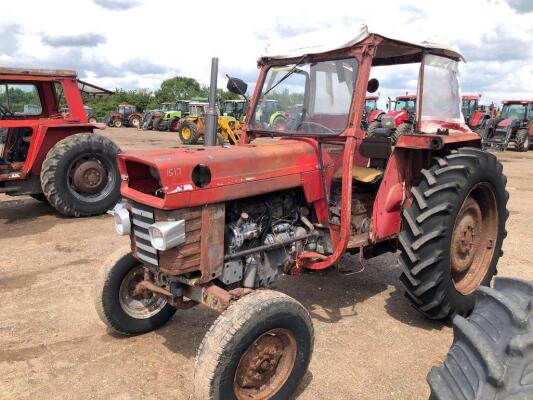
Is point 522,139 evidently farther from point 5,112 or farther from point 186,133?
point 5,112

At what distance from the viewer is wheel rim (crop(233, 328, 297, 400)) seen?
258 centimetres

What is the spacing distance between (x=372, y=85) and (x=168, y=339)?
8.39 ft

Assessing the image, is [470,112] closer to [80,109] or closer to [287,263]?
[80,109]

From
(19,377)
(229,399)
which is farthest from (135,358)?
(229,399)

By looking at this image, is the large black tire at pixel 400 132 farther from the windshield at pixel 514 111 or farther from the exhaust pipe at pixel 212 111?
the windshield at pixel 514 111

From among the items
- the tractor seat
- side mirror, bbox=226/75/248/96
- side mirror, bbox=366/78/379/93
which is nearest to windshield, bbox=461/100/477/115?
side mirror, bbox=366/78/379/93

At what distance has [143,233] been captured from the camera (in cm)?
289

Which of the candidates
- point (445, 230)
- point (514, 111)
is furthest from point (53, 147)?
point (514, 111)

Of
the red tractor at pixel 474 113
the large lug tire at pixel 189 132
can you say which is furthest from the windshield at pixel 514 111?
the large lug tire at pixel 189 132

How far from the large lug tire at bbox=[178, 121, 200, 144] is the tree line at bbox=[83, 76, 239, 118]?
75.2 feet

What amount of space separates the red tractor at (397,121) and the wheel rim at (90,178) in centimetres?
413

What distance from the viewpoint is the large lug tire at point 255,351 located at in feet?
7.91

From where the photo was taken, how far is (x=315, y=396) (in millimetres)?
2838

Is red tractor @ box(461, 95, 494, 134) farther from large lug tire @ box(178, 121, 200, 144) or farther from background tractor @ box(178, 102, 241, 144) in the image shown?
large lug tire @ box(178, 121, 200, 144)
